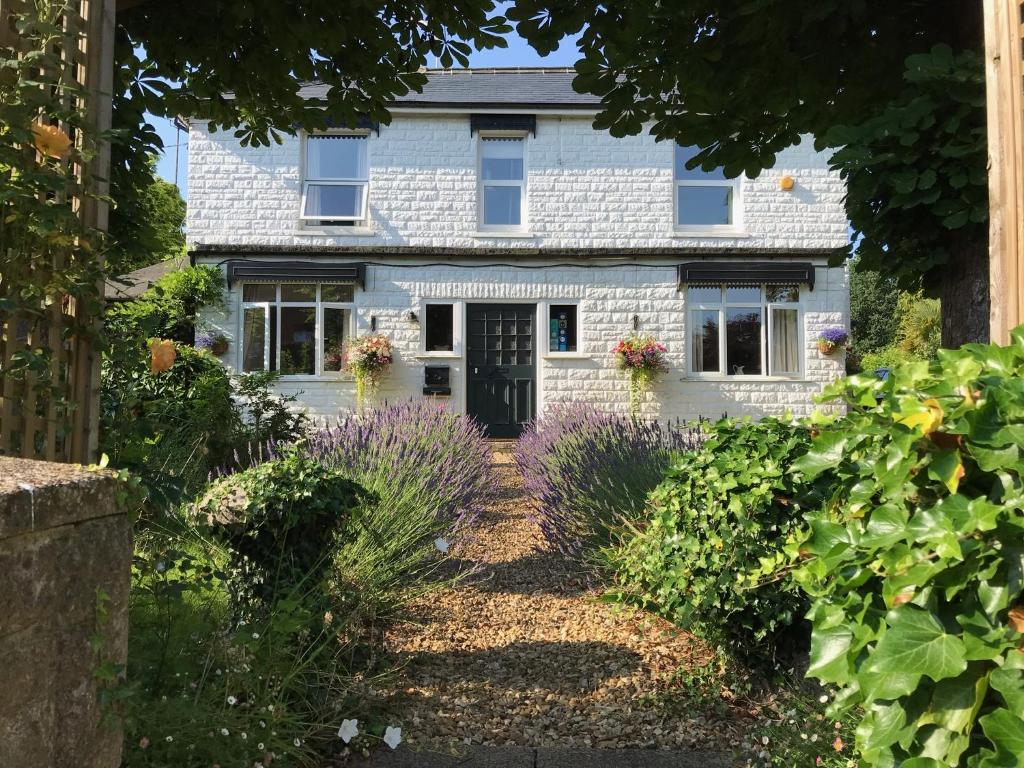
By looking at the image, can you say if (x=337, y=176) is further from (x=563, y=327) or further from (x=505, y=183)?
(x=563, y=327)

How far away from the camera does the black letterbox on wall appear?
1107 centimetres

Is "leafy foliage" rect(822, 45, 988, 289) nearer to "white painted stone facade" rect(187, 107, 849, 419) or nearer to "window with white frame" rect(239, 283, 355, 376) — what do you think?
"white painted stone facade" rect(187, 107, 849, 419)

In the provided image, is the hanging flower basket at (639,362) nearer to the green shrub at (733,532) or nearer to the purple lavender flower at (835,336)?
the purple lavender flower at (835,336)

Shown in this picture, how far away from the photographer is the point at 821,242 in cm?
1142

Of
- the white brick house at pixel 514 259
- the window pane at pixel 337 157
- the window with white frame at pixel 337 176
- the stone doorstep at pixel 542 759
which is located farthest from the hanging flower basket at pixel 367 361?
the stone doorstep at pixel 542 759

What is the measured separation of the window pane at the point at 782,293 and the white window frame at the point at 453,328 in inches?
196

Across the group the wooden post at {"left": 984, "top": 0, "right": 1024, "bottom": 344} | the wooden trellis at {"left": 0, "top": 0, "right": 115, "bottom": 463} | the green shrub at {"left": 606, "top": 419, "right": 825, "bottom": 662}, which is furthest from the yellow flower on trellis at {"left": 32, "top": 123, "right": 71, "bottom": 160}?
the wooden post at {"left": 984, "top": 0, "right": 1024, "bottom": 344}

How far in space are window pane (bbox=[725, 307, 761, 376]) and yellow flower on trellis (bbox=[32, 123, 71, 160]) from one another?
1068 centimetres

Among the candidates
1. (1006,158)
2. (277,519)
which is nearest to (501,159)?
(277,519)

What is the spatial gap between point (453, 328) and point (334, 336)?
6.20 feet

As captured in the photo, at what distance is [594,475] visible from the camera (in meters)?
4.58

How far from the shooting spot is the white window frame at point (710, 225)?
11.5 meters

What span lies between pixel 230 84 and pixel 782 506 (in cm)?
382

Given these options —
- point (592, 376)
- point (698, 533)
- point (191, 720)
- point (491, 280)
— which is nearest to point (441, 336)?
point (491, 280)
